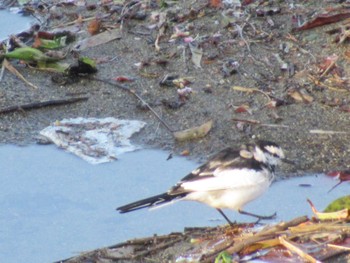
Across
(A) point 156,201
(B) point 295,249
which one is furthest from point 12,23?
(B) point 295,249

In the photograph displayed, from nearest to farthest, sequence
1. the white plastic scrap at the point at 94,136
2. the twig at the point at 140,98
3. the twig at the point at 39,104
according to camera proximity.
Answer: the white plastic scrap at the point at 94,136, the twig at the point at 140,98, the twig at the point at 39,104

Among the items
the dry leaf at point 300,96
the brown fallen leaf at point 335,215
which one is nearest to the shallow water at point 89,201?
the brown fallen leaf at point 335,215

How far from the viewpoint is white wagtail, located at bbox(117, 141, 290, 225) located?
5766 millimetres

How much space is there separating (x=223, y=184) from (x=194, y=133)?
1.63 metres

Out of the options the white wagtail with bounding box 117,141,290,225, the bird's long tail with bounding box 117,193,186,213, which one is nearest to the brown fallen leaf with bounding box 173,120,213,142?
the white wagtail with bounding box 117,141,290,225

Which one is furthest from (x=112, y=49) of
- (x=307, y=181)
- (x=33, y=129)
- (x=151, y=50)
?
(x=307, y=181)

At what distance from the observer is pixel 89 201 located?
6.50 meters

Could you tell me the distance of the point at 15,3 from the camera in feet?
35.0

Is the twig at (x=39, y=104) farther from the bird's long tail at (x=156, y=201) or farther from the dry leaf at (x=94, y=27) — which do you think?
the bird's long tail at (x=156, y=201)

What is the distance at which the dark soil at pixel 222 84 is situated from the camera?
24.3 feet

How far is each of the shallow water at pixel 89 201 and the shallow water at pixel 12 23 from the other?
8.50ft

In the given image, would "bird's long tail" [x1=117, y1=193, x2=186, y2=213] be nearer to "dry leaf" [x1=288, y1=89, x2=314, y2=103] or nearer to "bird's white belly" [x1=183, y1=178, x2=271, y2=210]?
"bird's white belly" [x1=183, y1=178, x2=271, y2=210]

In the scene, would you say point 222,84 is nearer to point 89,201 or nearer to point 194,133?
point 194,133

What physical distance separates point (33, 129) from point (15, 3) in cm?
331
